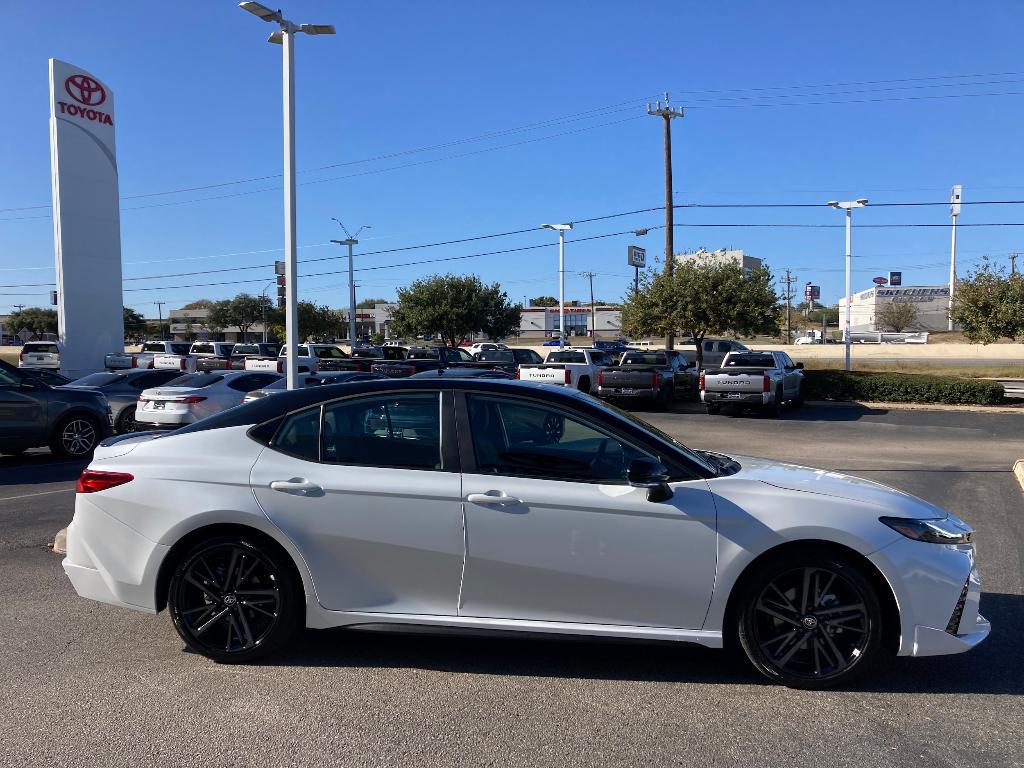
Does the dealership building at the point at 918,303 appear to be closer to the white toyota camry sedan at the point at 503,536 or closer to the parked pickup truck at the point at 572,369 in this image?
the parked pickup truck at the point at 572,369

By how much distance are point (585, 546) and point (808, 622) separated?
120 centimetres

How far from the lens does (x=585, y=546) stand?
412 cm

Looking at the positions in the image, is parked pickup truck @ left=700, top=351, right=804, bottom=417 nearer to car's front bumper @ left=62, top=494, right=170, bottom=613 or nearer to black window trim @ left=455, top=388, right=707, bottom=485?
black window trim @ left=455, top=388, right=707, bottom=485

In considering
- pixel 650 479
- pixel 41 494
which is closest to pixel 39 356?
pixel 41 494

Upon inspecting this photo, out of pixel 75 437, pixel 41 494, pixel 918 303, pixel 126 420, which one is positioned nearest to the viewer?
pixel 41 494

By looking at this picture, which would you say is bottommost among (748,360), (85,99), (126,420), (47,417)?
(126,420)

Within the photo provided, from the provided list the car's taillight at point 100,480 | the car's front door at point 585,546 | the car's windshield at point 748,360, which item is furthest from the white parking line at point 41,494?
the car's windshield at point 748,360

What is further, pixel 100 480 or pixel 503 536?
pixel 100 480

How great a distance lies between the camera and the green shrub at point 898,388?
23.0m

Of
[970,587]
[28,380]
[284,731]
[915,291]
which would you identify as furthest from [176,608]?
[915,291]

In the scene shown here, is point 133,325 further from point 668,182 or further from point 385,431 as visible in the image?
point 385,431

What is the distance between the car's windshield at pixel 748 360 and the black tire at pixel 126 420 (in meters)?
14.9

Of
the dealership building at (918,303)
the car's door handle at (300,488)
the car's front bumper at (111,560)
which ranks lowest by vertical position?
the car's front bumper at (111,560)

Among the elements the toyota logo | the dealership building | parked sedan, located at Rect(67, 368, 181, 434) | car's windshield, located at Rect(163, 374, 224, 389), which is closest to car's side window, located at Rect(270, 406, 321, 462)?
car's windshield, located at Rect(163, 374, 224, 389)
